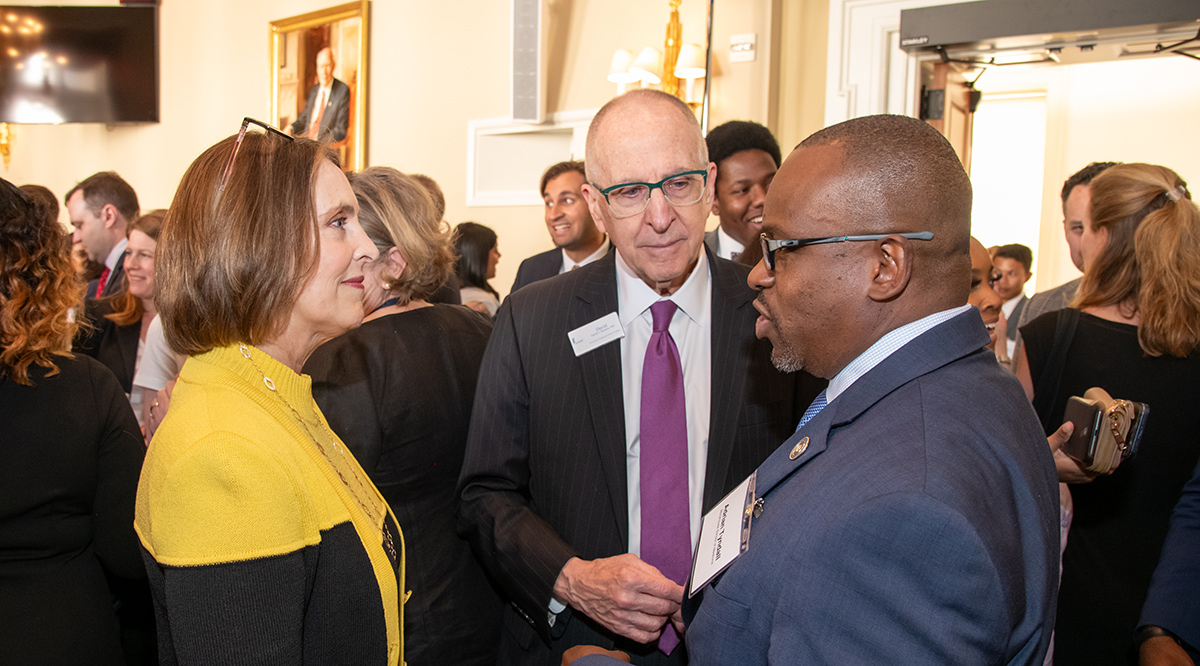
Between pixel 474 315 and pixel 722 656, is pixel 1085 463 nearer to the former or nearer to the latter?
pixel 722 656

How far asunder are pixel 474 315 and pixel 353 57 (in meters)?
6.21

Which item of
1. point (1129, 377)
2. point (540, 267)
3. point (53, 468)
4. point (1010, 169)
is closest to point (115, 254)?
point (540, 267)

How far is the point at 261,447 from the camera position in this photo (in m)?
1.03

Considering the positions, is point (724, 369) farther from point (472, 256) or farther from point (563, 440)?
point (472, 256)

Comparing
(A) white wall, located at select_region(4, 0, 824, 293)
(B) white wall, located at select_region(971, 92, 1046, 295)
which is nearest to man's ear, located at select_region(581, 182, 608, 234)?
(A) white wall, located at select_region(4, 0, 824, 293)

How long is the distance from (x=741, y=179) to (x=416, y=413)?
1700mm

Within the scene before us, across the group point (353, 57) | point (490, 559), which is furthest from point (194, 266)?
point (353, 57)

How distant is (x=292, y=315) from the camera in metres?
1.22

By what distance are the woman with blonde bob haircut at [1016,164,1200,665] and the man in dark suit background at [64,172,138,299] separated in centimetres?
437

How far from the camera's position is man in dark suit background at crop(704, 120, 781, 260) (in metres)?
2.85

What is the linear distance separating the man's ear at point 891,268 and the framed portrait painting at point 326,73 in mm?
6869

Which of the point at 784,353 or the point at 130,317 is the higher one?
the point at 784,353

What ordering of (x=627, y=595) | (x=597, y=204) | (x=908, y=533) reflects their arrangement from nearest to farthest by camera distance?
(x=908, y=533)
(x=627, y=595)
(x=597, y=204)

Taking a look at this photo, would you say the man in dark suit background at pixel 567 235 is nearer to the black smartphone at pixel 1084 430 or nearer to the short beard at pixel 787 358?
the black smartphone at pixel 1084 430
